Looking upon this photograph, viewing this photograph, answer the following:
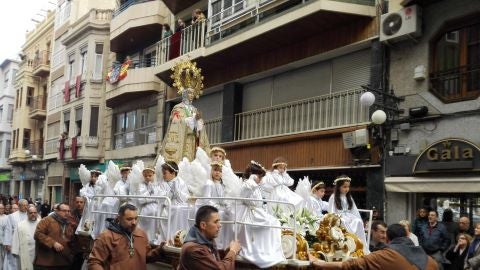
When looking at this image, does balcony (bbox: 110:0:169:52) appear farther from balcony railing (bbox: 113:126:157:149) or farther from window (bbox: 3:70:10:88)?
window (bbox: 3:70:10:88)

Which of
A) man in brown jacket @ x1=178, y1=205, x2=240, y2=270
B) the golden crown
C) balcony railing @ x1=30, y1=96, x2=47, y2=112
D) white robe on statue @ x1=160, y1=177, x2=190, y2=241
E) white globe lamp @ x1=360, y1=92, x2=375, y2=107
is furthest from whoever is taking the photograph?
balcony railing @ x1=30, y1=96, x2=47, y2=112

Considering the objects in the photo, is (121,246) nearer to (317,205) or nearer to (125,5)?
(317,205)

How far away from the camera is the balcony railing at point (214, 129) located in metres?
19.1

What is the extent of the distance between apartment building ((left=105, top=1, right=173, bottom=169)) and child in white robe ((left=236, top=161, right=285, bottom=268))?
15.6m

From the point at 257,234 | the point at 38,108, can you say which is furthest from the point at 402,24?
the point at 38,108

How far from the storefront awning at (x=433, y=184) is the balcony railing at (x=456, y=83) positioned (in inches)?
69.1

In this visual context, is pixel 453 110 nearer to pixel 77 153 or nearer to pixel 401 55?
pixel 401 55

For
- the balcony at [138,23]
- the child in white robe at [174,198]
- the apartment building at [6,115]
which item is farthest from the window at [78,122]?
the child in white robe at [174,198]

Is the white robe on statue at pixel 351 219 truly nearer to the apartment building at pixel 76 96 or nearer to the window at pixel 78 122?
the apartment building at pixel 76 96

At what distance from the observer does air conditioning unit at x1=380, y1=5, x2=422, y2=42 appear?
12.3m

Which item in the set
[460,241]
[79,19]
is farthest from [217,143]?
[79,19]

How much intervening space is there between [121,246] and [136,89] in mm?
17965

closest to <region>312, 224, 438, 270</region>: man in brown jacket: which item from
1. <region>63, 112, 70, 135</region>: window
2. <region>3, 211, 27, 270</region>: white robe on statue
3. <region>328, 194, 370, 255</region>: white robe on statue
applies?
<region>328, 194, 370, 255</region>: white robe on statue

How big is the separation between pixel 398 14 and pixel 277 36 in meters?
3.97
